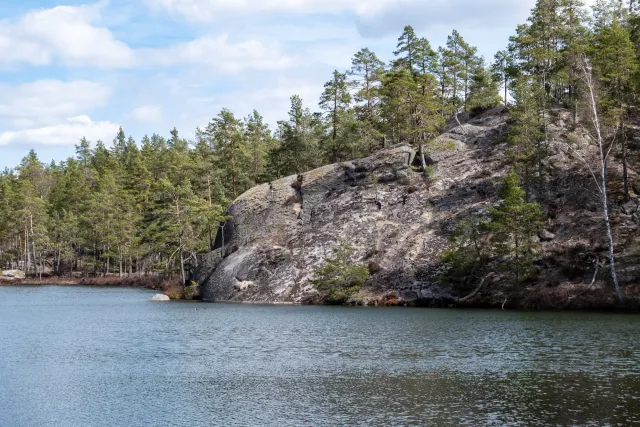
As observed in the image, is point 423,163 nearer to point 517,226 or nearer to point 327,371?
point 517,226

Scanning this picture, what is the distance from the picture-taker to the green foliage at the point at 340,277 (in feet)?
222

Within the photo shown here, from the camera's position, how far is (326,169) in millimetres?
90062

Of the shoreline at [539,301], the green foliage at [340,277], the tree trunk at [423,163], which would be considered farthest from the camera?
the tree trunk at [423,163]

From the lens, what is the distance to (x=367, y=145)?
316 ft

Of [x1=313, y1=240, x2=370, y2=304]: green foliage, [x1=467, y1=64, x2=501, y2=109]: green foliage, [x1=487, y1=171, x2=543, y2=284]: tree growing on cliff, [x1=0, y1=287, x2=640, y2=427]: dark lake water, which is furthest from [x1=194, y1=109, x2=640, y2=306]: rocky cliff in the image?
[x1=0, y1=287, x2=640, y2=427]: dark lake water

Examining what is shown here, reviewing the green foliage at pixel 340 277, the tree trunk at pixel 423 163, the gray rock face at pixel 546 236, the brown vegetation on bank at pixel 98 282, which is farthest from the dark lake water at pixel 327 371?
the brown vegetation on bank at pixel 98 282

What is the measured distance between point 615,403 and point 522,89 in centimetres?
5084

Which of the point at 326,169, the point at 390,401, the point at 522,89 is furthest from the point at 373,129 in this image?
the point at 390,401

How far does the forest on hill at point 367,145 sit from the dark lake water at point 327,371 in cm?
2023

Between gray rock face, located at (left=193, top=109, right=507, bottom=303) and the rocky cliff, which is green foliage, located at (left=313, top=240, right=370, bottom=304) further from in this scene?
gray rock face, located at (left=193, top=109, right=507, bottom=303)

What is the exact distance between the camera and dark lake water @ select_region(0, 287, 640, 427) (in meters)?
22.8

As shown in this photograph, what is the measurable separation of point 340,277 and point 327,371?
3763cm

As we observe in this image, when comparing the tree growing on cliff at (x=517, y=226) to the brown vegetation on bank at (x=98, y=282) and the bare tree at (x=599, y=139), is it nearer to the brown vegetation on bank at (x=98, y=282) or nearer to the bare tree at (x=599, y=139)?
the bare tree at (x=599, y=139)

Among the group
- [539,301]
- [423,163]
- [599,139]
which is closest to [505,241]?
[539,301]
